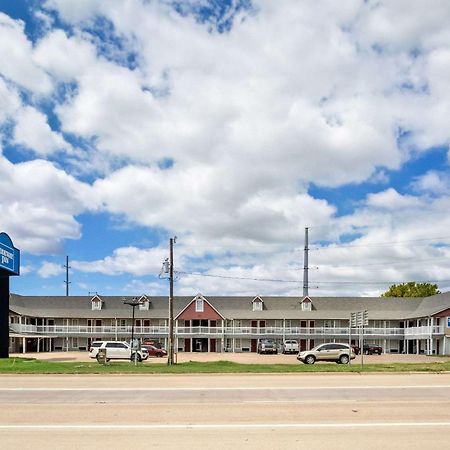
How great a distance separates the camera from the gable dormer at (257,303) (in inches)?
3155

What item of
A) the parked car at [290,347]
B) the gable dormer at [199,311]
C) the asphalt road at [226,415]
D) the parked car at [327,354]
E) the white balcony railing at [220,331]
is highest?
the asphalt road at [226,415]

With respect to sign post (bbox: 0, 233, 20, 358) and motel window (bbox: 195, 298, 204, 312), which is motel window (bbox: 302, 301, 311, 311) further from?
sign post (bbox: 0, 233, 20, 358)

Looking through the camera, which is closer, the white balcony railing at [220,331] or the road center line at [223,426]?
the road center line at [223,426]

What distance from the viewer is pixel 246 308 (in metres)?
80.3

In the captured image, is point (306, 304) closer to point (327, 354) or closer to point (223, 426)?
point (327, 354)

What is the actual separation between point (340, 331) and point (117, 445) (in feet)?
225

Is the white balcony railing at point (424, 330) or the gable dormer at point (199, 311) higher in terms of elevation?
the gable dormer at point (199, 311)

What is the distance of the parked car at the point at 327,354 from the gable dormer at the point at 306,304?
36622 mm

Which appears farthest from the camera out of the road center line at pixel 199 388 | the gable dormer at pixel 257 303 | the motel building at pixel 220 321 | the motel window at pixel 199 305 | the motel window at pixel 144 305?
the motel window at pixel 144 305

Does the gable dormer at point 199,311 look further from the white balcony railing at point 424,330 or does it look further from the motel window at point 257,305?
the white balcony railing at point 424,330

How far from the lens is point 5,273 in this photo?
45062mm

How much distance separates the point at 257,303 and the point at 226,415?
67.6 metres

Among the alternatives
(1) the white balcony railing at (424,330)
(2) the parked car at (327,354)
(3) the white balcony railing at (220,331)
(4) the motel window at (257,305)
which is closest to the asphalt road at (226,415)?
(2) the parked car at (327,354)

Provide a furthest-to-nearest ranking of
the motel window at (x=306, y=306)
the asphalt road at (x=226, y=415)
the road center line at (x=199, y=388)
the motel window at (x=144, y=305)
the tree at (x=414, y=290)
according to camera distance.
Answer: the tree at (x=414, y=290) → the motel window at (x=144, y=305) → the motel window at (x=306, y=306) → the road center line at (x=199, y=388) → the asphalt road at (x=226, y=415)
